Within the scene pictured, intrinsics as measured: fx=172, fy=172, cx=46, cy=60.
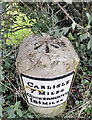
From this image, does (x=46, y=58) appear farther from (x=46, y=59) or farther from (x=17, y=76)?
(x=17, y=76)

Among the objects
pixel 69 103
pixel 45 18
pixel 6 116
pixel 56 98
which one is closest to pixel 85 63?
pixel 69 103

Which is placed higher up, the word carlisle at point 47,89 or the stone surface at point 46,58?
the stone surface at point 46,58

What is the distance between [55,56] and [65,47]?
0.14 m

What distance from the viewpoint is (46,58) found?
127 centimetres

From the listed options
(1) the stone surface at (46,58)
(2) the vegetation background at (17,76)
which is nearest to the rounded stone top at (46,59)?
(1) the stone surface at (46,58)

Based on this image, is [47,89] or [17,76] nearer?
[47,89]

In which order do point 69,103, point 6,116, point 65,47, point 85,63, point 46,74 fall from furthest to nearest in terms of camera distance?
1. point 85,63
2. point 69,103
3. point 6,116
4. point 65,47
5. point 46,74

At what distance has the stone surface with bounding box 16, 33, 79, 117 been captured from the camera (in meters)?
1.26

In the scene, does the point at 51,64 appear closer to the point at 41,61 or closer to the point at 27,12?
the point at 41,61

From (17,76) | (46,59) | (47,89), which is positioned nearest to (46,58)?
(46,59)

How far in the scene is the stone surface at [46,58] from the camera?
49.7 inches

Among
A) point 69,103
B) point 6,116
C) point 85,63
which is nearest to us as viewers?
point 6,116

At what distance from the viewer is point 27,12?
1565mm

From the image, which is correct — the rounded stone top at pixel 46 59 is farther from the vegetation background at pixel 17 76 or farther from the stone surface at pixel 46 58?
the vegetation background at pixel 17 76
